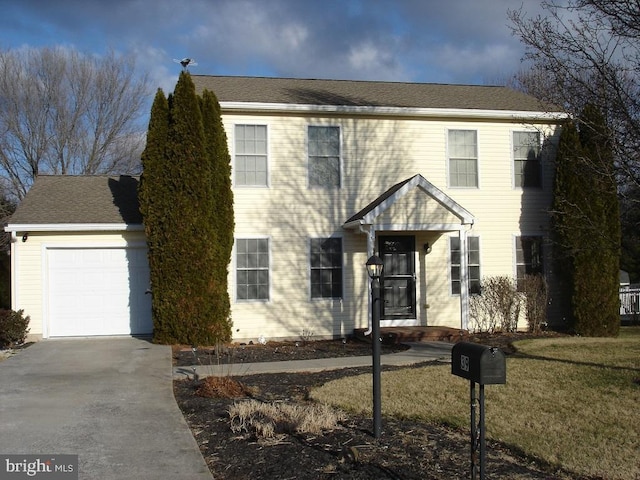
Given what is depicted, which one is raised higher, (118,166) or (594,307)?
(118,166)

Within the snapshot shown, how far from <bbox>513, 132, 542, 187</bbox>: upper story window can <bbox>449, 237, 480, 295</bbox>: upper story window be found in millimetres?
1953

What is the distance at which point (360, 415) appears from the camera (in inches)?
295

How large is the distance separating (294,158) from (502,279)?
19.2ft

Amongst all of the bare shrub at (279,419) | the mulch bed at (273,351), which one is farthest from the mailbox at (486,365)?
the mulch bed at (273,351)

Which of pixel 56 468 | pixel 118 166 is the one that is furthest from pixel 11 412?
pixel 118 166

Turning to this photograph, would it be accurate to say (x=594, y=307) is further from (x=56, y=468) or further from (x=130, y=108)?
(x=130, y=108)

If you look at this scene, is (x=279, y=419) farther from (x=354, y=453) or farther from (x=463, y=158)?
(x=463, y=158)

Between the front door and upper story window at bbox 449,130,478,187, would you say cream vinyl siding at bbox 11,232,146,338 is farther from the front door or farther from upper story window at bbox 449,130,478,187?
upper story window at bbox 449,130,478,187

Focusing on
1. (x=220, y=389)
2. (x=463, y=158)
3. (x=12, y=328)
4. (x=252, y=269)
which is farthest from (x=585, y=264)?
(x=12, y=328)

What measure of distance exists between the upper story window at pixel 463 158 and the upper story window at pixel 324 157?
2.92m

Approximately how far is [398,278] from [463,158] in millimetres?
3460

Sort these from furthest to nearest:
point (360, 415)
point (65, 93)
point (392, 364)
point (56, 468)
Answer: point (65, 93) → point (392, 364) → point (360, 415) → point (56, 468)

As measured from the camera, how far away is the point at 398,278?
15.8 metres

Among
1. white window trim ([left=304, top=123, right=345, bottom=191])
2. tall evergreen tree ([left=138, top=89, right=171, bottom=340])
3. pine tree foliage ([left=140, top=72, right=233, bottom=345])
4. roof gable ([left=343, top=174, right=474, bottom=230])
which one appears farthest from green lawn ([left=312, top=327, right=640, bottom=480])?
white window trim ([left=304, top=123, right=345, bottom=191])
